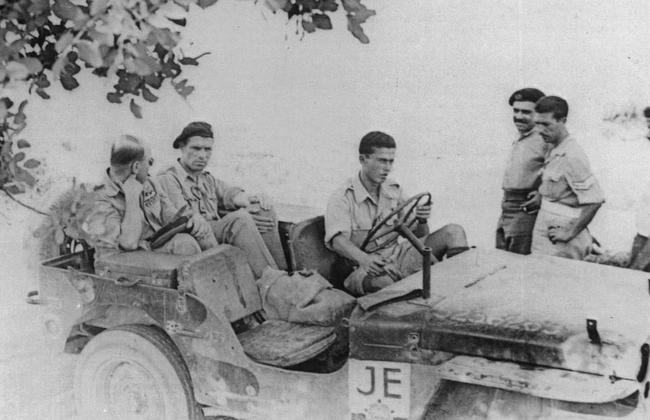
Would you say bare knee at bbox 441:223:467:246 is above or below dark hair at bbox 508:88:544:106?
below

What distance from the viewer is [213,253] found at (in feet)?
14.1

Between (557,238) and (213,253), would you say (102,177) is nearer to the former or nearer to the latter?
(213,253)

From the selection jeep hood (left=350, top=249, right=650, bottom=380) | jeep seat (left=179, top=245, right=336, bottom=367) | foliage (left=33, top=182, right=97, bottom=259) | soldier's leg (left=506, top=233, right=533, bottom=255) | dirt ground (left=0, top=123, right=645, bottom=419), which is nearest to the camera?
jeep hood (left=350, top=249, right=650, bottom=380)

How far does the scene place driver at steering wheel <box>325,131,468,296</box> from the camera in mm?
4023

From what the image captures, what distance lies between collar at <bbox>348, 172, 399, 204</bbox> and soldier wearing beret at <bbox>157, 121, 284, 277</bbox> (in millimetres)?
439

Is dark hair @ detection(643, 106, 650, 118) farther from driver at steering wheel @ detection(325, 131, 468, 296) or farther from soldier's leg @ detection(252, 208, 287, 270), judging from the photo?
soldier's leg @ detection(252, 208, 287, 270)

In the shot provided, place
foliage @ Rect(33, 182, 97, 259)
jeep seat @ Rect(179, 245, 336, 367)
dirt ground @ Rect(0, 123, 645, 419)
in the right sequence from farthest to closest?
foliage @ Rect(33, 182, 97, 259)
dirt ground @ Rect(0, 123, 645, 419)
jeep seat @ Rect(179, 245, 336, 367)

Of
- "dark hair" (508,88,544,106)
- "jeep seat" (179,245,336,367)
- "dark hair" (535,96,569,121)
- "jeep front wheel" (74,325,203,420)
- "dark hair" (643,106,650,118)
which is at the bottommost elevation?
"jeep front wheel" (74,325,203,420)

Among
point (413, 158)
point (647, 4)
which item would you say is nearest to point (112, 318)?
point (413, 158)

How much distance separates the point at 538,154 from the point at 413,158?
1.80ft

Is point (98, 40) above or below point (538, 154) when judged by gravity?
above

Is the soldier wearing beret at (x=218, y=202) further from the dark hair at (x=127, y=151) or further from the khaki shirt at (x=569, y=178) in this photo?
the khaki shirt at (x=569, y=178)

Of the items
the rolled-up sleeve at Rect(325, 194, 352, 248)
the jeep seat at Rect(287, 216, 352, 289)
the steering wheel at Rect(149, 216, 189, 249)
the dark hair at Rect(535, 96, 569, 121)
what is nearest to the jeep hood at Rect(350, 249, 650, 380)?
the jeep seat at Rect(287, 216, 352, 289)

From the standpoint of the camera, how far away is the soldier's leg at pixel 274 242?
431 cm
